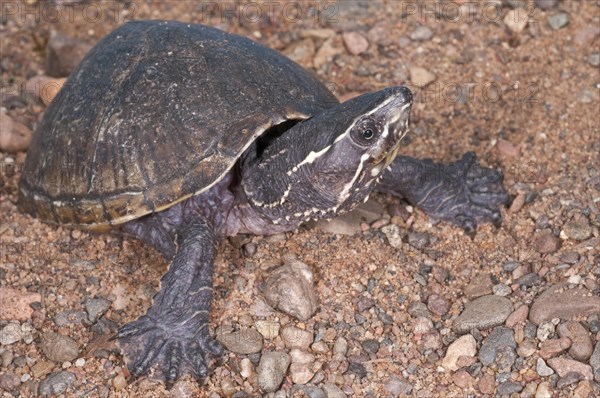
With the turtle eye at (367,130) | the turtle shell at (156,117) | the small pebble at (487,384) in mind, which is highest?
the turtle eye at (367,130)

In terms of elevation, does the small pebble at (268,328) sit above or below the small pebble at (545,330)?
below

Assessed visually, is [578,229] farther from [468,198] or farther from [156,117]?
[156,117]

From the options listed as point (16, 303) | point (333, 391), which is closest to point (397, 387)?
point (333, 391)

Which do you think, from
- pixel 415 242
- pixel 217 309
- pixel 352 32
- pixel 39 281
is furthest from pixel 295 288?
pixel 352 32

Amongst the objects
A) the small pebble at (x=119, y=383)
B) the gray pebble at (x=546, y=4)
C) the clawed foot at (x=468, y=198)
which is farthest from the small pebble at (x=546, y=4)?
the small pebble at (x=119, y=383)

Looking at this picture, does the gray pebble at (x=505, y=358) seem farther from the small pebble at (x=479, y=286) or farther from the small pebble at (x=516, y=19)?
the small pebble at (x=516, y=19)

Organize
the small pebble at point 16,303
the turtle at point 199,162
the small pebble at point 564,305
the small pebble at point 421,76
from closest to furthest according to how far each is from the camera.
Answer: the small pebble at point 564,305 → the turtle at point 199,162 → the small pebble at point 16,303 → the small pebble at point 421,76
